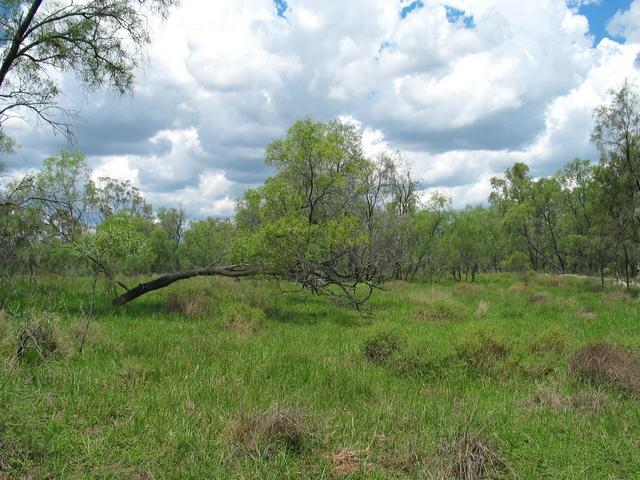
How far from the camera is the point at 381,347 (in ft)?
30.8

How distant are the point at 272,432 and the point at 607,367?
6350 mm

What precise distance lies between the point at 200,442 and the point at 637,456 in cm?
489

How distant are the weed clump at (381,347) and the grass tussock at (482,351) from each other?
129 centimetres

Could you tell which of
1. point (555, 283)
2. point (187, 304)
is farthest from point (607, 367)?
point (555, 283)

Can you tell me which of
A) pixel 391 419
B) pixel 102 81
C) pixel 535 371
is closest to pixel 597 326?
pixel 535 371

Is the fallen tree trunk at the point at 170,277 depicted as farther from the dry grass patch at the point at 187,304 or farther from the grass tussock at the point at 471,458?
the grass tussock at the point at 471,458

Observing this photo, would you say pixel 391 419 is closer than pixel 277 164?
Yes

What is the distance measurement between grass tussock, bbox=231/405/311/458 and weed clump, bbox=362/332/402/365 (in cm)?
414

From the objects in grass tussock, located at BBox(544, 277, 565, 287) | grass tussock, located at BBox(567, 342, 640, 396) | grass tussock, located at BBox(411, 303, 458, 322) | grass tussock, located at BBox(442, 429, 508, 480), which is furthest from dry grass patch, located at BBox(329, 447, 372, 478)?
grass tussock, located at BBox(544, 277, 565, 287)

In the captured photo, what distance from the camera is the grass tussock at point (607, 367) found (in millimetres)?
7512

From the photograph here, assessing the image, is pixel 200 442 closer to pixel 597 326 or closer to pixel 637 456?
pixel 637 456

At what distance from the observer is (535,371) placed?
8539mm

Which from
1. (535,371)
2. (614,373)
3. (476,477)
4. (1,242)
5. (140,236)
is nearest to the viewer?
(476,477)

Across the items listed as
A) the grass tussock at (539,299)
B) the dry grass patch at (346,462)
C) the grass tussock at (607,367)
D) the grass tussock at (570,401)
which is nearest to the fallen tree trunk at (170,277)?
the grass tussock at (607,367)
